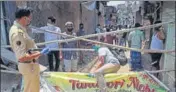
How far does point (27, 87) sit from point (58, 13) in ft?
23.0

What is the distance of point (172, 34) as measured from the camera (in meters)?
5.35

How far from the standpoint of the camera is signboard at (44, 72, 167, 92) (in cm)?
453

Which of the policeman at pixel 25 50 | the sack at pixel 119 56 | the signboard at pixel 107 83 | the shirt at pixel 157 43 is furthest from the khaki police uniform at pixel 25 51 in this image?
the shirt at pixel 157 43

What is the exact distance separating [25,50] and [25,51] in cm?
1

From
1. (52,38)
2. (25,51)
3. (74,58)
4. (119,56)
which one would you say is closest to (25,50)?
(25,51)

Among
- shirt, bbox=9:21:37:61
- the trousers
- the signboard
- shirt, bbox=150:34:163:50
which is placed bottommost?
the signboard

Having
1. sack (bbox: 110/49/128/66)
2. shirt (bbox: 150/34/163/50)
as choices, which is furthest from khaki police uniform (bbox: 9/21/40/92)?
shirt (bbox: 150/34/163/50)

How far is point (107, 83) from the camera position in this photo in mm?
4516

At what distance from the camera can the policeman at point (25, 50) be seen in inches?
138

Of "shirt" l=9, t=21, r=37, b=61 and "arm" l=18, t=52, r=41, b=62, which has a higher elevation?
"shirt" l=9, t=21, r=37, b=61

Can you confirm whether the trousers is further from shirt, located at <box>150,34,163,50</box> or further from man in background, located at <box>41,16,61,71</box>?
shirt, located at <box>150,34,163,50</box>

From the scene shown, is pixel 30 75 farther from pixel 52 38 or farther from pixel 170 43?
pixel 52 38

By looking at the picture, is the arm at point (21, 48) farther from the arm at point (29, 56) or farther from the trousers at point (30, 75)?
the trousers at point (30, 75)

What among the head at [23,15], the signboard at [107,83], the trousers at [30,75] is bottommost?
the signboard at [107,83]
